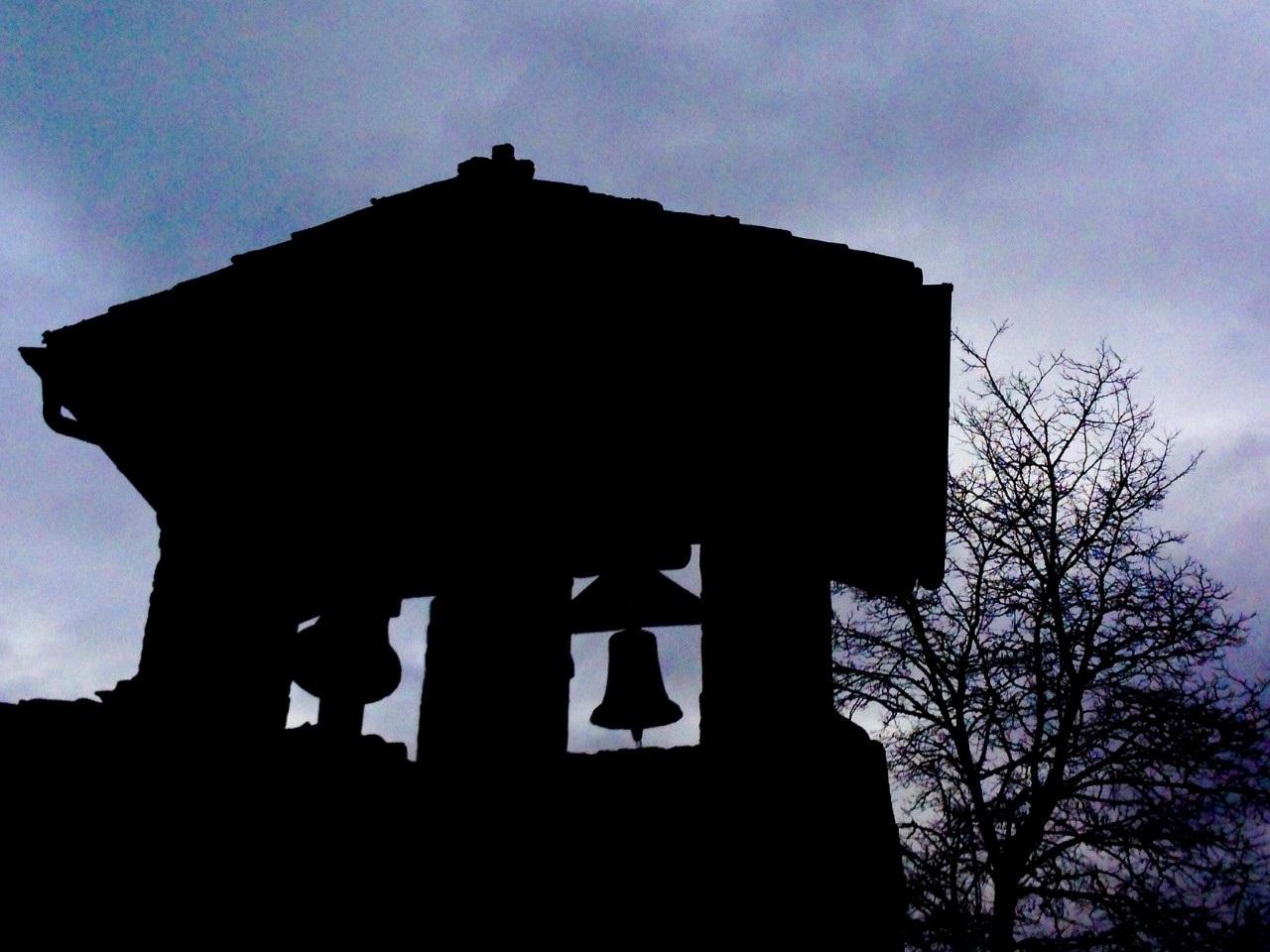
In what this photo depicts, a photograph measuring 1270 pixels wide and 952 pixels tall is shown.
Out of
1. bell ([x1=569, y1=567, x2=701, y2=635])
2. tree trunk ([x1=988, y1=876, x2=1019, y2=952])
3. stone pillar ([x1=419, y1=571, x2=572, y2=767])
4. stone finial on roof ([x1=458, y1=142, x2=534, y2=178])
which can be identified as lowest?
tree trunk ([x1=988, y1=876, x2=1019, y2=952])

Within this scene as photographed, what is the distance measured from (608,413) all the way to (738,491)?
59 cm

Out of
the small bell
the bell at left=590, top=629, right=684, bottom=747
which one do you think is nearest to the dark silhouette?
the small bell

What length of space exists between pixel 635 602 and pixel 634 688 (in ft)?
1.68

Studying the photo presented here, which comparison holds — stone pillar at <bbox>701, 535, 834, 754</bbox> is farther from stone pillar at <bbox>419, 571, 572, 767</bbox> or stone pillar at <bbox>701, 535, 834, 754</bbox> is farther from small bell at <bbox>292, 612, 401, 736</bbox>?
small bell at <bbox>292, 612, 401, 736</bbox>

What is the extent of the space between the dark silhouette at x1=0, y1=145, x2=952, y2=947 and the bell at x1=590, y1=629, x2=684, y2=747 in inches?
46.2

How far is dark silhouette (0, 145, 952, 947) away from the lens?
3389 millimetres

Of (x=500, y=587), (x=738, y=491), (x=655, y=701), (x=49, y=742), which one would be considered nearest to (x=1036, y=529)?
(x=655, y=701)

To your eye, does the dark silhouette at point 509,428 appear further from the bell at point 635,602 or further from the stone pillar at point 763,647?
the bell at point 635,602

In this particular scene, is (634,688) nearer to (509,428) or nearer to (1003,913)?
(509,428)

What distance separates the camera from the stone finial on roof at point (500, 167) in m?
3.73

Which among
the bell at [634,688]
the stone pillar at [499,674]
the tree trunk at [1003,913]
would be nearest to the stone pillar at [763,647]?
the stone pillar at [499,674]

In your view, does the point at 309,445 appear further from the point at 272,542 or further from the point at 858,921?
the point at 858,921

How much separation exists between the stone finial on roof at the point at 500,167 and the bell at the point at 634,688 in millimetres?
2445

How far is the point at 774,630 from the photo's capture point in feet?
11.3
